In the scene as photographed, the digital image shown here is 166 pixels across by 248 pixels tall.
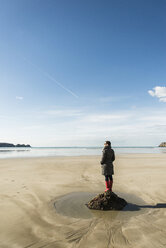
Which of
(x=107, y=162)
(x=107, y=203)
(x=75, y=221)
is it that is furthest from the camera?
(x=107, y=162)

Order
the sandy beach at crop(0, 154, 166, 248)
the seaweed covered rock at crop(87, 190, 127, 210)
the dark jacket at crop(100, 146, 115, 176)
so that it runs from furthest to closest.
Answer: the dark jacket at crop(100, 146, 115, 176)
the seaweed covered rock at crop(87, 190, 127, 210)
the sandy beach at crop(0, 154, 166, 248)

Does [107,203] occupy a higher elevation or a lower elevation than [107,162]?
lower

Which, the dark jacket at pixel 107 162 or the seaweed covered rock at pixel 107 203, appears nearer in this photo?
the seaweed covered rock at pixel 107 203

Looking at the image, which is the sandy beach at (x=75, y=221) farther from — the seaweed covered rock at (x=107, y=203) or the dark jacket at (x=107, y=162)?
the dark jacket at (x=107, y=162)

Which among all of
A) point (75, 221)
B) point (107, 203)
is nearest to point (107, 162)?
point (107, 203)

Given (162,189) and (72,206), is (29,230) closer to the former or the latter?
(72,206)

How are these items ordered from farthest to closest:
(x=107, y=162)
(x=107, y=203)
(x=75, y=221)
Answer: (x=107, y=162), (x=107, y=203), (x=75, y=221)

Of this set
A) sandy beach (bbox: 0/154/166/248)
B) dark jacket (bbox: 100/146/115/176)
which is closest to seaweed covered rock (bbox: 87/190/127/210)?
sandy beach (bbox: 0/154/166/248)

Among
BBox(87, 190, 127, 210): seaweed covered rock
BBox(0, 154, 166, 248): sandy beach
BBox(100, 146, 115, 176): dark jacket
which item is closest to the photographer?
BBox(0, 154, 166, 248): sandy beach

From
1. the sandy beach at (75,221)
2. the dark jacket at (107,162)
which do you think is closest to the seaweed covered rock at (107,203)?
the sandy beach at (75,221)

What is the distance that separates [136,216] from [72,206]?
2.35m

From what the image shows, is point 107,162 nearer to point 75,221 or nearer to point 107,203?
point 107,203

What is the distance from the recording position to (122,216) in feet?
17.3

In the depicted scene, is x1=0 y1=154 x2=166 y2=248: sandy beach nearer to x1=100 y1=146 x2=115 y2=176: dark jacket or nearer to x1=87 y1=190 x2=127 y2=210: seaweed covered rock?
x1=87 y1=190 x2=127 y2=210: seaweed covered rock
